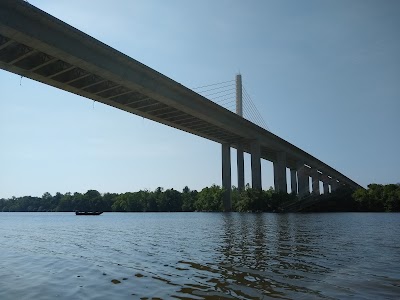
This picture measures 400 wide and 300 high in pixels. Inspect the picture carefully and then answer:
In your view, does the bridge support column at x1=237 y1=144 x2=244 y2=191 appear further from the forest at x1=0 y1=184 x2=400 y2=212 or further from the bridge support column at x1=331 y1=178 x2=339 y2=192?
the bridge support column at x1=331 y1=178 x2=339 y2=192

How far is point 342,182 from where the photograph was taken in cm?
14288

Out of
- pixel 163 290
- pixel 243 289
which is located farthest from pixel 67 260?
pixel 243 289

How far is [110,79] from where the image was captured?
41.6 meters

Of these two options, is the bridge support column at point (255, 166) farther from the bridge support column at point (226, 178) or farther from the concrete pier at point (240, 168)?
the bridge support column at point (226, 178)

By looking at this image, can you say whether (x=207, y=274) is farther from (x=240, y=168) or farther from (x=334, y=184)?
(x=334, y=184)

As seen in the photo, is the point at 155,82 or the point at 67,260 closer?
the point at 67,260

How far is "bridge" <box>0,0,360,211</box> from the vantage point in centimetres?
3081

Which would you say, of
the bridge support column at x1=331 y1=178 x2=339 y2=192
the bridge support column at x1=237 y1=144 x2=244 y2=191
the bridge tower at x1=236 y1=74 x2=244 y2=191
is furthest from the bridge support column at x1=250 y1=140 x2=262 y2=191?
the bridge support column at x1=331 y1=178 x2=339 y2=192

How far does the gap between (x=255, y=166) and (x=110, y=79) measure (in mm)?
40532

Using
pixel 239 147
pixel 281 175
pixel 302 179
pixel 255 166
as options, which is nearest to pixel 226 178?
pixel 239 147

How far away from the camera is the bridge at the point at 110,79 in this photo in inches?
1213

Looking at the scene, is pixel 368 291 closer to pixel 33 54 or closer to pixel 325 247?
pixel 325 247

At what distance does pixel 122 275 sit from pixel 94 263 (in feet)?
8.83

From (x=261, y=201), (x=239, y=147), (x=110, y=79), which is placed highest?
(x=110, y=79)
